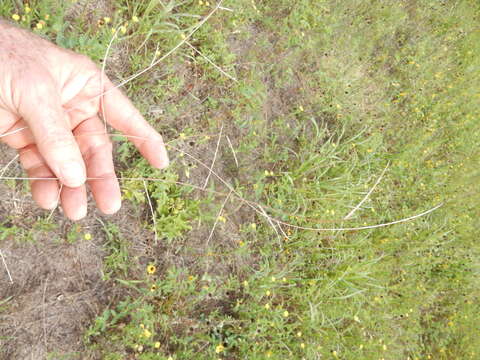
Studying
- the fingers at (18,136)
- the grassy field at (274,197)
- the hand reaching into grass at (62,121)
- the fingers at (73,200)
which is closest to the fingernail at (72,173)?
the hand reaching into grass at (62,121)

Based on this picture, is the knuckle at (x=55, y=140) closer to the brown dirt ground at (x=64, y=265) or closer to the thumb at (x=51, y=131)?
the thumb at (x=51, y=131)

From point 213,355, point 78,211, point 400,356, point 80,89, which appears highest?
point 80,89

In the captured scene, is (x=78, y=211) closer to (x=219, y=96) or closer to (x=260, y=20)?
(x=219, y=96)

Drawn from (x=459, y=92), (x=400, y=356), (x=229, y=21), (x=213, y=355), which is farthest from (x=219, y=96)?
(x=459, y=92)

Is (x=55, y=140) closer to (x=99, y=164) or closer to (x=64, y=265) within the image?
(x=99, y=164)

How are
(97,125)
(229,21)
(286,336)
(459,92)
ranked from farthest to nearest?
1. (459,92)
2. (229,21)
3. (286,336)
4. (97,125)

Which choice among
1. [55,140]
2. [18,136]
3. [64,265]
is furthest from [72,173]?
[64,265]
